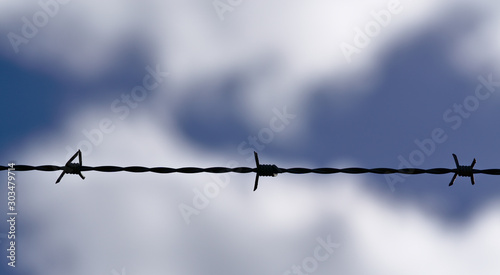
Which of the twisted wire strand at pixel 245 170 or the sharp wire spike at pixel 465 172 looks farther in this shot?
the sharp wire spike at pixel 465 172

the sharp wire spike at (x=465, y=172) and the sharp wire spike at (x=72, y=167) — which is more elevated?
the sharp wire spike at (x=72, y=167)

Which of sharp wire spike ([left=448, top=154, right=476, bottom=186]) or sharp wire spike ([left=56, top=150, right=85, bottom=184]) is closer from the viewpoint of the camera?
sharp wire spike ([left=56, top=150, right=85, bottom=184])

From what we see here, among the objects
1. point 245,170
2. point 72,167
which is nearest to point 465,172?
point 245,170

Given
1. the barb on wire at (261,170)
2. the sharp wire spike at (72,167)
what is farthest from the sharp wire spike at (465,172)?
the sharp wire spike at (72,167)

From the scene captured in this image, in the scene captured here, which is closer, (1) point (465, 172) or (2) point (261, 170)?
(2) point (261, 170)

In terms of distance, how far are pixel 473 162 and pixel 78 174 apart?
15.0 ft

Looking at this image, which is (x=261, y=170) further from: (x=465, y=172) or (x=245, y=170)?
(x=465, y=172)

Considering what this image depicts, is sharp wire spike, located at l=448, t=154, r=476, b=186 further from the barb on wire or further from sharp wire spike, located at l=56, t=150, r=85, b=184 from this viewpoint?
sharp wire spike, located at l=56, t=150, r=85, b=184

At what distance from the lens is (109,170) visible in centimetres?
559

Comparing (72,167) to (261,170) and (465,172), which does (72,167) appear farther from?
(465,172)

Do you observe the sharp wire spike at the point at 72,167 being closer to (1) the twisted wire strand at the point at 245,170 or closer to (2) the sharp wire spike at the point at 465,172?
(1) the twisted wire strand at the point at 245,170

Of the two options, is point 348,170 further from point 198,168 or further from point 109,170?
point 109,170

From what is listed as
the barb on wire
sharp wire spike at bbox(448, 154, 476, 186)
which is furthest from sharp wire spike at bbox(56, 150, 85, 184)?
sharp wire spike at bbox(448, 154, 476, 186)

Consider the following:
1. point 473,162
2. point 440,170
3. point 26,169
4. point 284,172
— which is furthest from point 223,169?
point 473,162
